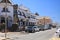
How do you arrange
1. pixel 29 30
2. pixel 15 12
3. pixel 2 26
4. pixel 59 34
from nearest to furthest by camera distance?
1. pixel 59 34
2. pixel 2 26
3. pixel 29 30
4. pixel 15 12

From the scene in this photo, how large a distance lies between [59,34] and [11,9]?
102 feet

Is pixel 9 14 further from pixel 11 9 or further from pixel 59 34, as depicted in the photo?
pixel 59 34

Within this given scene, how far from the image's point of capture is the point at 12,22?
65.3 meters

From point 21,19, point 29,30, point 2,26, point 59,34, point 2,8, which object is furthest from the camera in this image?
point 21,19

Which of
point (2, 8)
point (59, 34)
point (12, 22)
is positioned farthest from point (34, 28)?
point (59, 34)

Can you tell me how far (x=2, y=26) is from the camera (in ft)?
184

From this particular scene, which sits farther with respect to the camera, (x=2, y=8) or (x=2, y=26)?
(x=2, y=8)

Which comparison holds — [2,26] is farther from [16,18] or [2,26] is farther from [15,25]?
[16,18]

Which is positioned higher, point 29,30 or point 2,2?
point 2,2

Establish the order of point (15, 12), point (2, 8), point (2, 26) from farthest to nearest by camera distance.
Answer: point (15, 12)
point (2, 8)
point (2, 26)

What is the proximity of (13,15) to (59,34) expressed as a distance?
3306cm

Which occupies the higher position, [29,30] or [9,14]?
[9,14]

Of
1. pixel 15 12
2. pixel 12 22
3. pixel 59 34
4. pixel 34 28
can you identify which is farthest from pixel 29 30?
pixel 59 34

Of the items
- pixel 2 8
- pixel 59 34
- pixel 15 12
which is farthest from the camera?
pixel 15 12
